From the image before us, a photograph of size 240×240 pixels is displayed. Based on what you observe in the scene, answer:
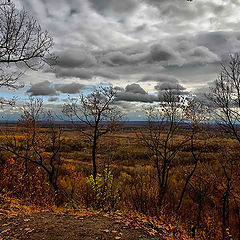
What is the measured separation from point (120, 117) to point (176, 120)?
384cm

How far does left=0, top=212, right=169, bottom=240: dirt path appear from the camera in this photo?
244 inches

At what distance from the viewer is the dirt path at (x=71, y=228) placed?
6.21 metres

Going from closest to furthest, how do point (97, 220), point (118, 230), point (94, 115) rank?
point (118, 230)
point (97, 220)
point (94, 115)

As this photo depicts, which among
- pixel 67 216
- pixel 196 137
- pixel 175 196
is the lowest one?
pixel 175 196

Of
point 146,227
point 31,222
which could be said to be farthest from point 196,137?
point 31,222

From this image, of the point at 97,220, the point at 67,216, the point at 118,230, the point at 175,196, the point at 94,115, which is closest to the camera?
the point at 118,230

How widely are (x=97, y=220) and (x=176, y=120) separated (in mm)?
9076

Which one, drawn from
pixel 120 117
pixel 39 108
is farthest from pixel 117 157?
pixel 120 117

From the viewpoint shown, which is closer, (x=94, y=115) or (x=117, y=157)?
(x=94, y=115)

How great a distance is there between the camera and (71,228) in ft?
22.3

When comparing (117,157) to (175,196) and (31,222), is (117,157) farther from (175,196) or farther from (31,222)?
(31,222)

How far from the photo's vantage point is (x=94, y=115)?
14688mm

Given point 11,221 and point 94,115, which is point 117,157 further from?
point 11,221

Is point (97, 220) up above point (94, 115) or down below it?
below
